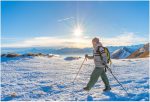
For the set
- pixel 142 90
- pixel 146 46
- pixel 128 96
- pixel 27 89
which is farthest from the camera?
pixel 146 46

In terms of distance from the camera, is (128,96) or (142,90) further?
(142,90)

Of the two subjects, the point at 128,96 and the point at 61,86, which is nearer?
the point at 128,96

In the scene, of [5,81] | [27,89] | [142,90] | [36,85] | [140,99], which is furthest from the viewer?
[5,81]

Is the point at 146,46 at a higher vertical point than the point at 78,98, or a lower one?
higher

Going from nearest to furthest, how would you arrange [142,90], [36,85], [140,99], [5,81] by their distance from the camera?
1. [140,99]
2. [142,90]
3. [36,85]
4. [5,81]

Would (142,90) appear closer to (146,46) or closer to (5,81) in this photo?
(5,81)

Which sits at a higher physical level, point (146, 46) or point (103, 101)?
point (146, 46)

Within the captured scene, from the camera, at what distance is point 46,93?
1098 cm

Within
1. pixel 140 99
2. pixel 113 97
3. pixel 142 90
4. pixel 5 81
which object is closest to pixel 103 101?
pixel 113 97

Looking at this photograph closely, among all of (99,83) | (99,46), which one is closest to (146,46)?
(99,83)

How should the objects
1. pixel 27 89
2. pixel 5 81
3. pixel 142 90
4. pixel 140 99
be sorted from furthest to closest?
pixel 5 81 < pixel 27 89 < pixel 142 90 < pixel 140 99

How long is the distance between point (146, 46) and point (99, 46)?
30.0 metres

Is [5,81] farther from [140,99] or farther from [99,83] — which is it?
[140,99]

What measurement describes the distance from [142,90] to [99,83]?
3.08m
